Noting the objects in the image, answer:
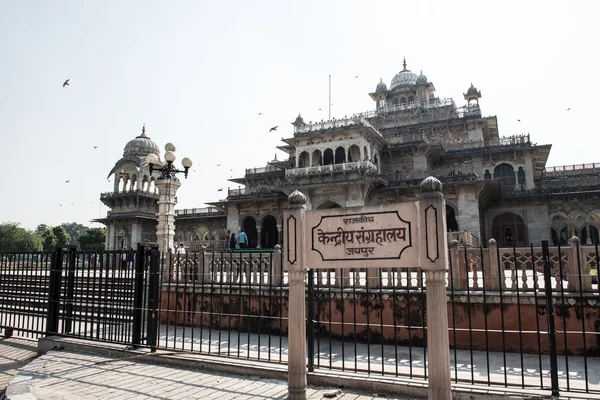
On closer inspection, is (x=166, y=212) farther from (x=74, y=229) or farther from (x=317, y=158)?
(x=74, y=229)

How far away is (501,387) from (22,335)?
8646 millimetres

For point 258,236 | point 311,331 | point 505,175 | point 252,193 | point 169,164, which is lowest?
point 311,331

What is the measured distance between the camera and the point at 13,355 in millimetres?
7184

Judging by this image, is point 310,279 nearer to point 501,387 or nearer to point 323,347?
point 501,387

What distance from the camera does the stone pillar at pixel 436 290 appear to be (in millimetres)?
3531

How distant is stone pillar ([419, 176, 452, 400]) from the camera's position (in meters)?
3.53

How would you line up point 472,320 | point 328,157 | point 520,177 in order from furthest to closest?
point 328,157, point 520,177, point 472,320

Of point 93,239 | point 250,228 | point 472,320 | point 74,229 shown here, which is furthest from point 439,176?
point 74,229

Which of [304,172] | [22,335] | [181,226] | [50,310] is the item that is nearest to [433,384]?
[50,310]

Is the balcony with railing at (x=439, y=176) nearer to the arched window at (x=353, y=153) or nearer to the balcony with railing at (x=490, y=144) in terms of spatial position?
the arched window at (x=353, y=153)

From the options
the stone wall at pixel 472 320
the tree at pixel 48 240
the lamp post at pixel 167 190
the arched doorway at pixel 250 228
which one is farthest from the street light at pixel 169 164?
the tree at pixel 48 240

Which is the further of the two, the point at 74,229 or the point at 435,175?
the point at 74,229

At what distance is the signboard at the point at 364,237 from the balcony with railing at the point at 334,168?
2032cm

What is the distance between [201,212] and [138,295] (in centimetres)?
2966
